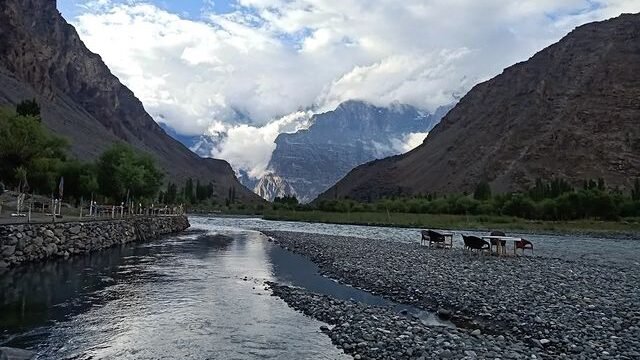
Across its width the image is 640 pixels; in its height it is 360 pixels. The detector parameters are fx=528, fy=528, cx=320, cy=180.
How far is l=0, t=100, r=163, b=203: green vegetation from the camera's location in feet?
207

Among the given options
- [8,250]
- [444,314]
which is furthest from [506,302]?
[8,250]

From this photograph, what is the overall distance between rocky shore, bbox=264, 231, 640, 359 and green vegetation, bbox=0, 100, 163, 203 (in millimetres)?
46119

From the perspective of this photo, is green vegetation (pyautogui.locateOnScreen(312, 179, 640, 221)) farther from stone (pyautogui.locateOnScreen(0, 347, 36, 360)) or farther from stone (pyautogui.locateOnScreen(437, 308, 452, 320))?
stone (pyautogui.locateOnScreen(0, 347, 36, 360))

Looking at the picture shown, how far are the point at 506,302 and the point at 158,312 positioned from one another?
44.4ft

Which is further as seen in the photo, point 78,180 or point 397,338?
point 78,180

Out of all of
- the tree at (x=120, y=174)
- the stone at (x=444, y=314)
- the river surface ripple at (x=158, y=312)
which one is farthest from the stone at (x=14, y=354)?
the tree at (x=120, y=174)

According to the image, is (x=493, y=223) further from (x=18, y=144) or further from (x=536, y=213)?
(x=18, y=144)

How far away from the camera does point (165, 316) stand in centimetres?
1980

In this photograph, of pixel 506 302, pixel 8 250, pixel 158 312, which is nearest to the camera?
pixel 158 312

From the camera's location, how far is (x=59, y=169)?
243 ft

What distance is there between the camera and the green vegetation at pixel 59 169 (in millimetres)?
62969

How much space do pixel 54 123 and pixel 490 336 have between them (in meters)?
202

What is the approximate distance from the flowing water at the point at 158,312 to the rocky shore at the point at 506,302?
1368 mm

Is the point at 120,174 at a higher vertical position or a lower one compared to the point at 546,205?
higher
